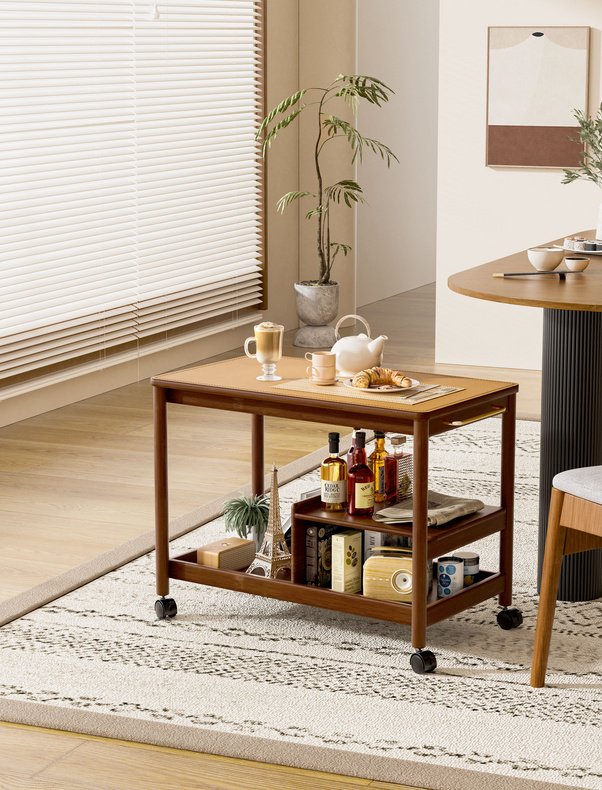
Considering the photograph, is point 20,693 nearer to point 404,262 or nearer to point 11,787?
point 11,787

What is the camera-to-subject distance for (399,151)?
888 centimetres

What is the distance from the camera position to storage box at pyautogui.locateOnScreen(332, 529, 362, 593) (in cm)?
299

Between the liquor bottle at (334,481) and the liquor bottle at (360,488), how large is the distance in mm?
35

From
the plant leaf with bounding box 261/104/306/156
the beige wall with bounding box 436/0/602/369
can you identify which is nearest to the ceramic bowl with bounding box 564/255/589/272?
the beige wall with bounding box 436/0/602/369

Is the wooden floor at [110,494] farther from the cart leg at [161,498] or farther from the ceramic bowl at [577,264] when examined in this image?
the ceramic bowl at [577,264]

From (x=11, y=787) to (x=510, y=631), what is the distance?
1317mm

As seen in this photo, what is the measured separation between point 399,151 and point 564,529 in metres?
6.50

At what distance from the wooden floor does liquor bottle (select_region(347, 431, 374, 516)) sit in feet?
2.37

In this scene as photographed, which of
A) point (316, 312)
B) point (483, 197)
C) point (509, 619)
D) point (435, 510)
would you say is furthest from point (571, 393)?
point (316, 312)

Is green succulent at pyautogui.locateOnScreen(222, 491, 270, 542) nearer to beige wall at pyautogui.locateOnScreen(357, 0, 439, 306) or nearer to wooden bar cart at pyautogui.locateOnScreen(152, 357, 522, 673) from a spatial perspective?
wooden bar cart at pyautogui.locateOnScreen(152, 357, 522, 673)

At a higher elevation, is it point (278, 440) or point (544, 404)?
point (544, 404)

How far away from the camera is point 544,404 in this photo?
3223 mm

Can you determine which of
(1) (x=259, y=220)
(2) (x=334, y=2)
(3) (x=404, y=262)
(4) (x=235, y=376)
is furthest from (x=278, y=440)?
(3) (x=404, y=262)

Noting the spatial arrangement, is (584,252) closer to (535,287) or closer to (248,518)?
(535,287)
